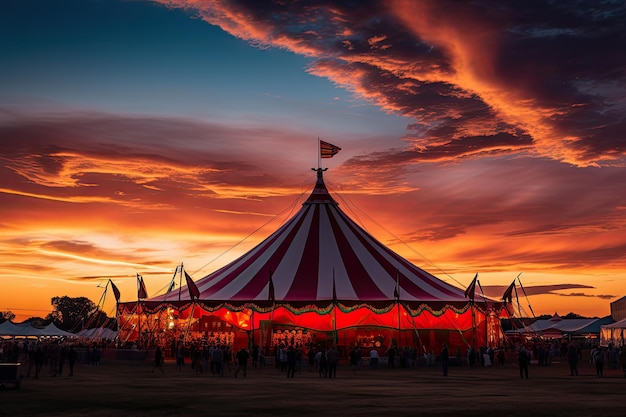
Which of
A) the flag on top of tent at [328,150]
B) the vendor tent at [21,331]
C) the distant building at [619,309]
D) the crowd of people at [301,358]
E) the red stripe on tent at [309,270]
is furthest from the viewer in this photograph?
the distant building at [619,309]

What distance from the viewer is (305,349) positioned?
38531mm

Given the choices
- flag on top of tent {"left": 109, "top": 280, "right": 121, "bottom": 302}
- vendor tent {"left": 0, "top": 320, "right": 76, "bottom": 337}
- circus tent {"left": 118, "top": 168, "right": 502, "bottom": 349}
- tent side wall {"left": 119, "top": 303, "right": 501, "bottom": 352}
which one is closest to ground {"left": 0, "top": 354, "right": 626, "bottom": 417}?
circus tent {"left": 118, "top": 168, "right": 502, "bottom": 349}

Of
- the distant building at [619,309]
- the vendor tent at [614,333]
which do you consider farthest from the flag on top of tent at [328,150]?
the distant building at [619,309]

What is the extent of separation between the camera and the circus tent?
37094 millimetres

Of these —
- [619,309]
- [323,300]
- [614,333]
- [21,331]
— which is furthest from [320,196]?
[619,309]

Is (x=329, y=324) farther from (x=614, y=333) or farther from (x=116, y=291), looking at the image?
(x=614, y=333)

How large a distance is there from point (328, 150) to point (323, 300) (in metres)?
12.5

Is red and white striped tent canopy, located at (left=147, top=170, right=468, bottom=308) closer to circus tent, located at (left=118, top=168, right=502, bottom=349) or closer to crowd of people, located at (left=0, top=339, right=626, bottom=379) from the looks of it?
circus tent, located at (left=118, top=168, right=502, bottom=349)

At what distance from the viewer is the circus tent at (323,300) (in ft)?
122

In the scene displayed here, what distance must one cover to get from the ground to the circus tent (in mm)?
8996

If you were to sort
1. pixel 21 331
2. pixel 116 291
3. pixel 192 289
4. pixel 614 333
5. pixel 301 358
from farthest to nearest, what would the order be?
pixel 21 331
pixel 614 333
pixel 116 291
pixel 192 289
pixel 301 358

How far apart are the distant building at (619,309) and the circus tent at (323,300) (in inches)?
1079

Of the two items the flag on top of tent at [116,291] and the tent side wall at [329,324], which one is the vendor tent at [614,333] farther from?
the flag on top of tent at [116,291]

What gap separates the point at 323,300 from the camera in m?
37.0
